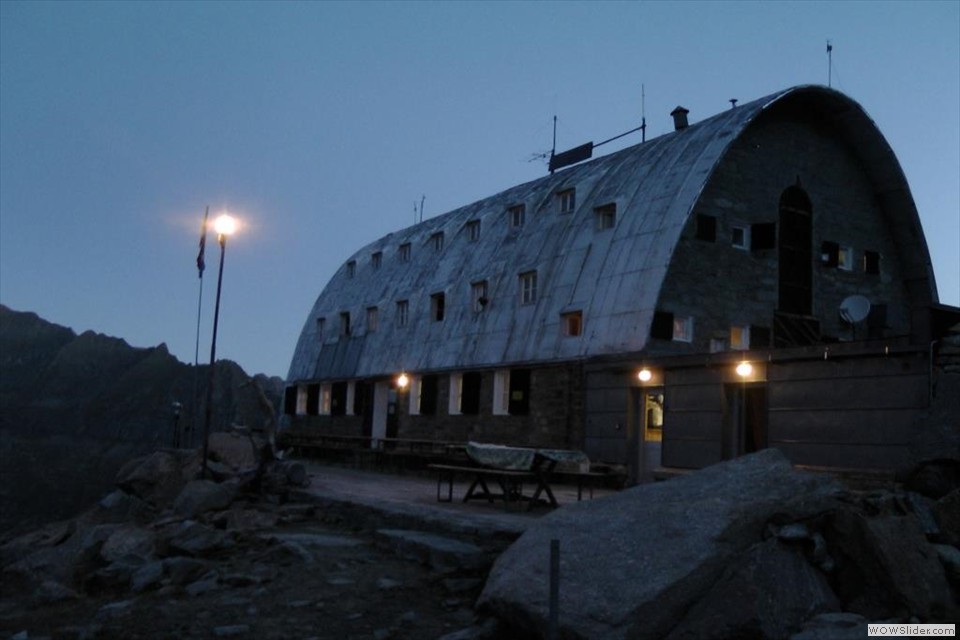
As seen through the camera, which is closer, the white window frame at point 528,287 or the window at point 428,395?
the white window frame at point 528,287

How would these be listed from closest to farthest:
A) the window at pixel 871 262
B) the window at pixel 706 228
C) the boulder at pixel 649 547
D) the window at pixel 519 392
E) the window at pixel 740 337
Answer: the boulder at pixel 649 547 → the window at pixel 706 228 → the window at pixel 740 337 → the window at pixel 519 392 → the window at pixel 871 262

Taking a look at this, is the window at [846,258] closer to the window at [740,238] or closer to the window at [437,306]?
the window at [740,238]

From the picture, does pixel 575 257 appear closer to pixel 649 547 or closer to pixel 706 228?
pixel 706 228

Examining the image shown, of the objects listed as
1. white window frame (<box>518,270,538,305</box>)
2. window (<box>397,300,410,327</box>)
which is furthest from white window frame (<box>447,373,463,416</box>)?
window (<box>397,300,410,327</box>)

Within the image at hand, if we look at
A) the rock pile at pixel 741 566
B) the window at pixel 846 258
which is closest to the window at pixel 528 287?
the window at pixel 846 258

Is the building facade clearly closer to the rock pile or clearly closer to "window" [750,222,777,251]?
"window" [750,222,777,251]

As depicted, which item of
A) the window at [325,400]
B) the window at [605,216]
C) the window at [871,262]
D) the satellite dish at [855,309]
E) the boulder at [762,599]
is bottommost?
the boulder at [762,599]

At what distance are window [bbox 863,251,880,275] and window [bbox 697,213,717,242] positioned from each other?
6.75 m

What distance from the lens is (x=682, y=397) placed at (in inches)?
789

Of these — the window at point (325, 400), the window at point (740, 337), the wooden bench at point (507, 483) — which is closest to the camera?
the wooden bench at point (507, 483)

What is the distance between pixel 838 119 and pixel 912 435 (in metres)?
15.0

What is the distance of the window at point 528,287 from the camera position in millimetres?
27100

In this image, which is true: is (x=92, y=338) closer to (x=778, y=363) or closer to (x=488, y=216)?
(x=488, y=216)

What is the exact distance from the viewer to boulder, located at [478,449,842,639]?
22.0 ft
